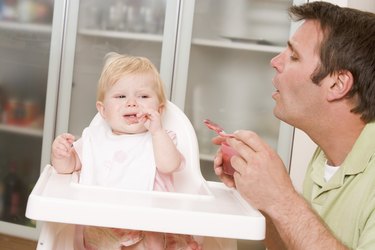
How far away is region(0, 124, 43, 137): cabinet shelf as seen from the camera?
250cm

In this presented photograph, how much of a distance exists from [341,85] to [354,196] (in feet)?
0.94

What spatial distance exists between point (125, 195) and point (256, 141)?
30 cm

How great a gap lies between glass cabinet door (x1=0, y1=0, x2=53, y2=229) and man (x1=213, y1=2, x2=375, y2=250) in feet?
4.84

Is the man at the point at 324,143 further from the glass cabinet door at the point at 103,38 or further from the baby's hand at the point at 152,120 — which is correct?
the glass cabinet door at the point at 103,38

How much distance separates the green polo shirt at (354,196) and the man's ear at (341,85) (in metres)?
0.10

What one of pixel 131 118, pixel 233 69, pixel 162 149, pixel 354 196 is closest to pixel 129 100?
pixel 131 118

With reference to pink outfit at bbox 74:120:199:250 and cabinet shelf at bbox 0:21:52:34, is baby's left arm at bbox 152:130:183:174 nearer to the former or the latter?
pink outfit at bbox 74:120:199:250

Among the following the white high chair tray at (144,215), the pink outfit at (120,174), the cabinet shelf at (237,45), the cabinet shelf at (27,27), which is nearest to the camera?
the white high chair tray at (144,215)

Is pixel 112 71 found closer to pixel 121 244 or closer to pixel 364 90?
pixel 121 244

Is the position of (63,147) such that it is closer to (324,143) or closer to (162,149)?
(162,149)

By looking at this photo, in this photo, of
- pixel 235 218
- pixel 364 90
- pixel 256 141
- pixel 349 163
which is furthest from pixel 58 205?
pixel 364 90

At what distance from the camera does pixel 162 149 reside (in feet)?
3.67

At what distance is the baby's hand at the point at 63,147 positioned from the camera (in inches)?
45.1

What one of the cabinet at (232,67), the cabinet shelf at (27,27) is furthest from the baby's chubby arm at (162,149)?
the cabinet shelf at (27,27)
